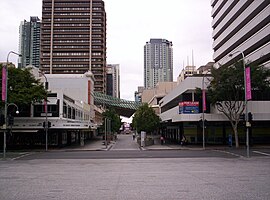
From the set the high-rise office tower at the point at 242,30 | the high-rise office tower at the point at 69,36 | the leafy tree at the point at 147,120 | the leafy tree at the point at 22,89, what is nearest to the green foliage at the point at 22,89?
the leafy tree at the point at 22,89

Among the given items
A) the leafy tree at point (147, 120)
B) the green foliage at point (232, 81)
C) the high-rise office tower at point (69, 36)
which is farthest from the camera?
the high-rise office tower at point (69, 36)

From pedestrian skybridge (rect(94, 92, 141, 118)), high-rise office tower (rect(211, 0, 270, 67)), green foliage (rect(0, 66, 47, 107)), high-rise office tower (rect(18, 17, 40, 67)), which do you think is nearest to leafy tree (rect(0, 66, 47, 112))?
green foliage (rect(0, 66, 47, 107))

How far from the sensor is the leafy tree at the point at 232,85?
142ft

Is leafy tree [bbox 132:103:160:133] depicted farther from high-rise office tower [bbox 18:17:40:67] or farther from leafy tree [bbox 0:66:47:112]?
high-rise office tower [bbox 18:17:40:67]

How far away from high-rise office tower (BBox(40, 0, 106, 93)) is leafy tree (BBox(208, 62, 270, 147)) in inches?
3915

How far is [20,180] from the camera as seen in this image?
15242 millimetres

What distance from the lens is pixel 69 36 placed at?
142000mm

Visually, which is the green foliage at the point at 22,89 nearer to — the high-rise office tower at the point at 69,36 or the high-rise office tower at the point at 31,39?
the high-rise office tower at the point at 69,36

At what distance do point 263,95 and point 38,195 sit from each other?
146 ft

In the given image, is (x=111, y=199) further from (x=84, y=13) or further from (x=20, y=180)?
(x=84, y=13)

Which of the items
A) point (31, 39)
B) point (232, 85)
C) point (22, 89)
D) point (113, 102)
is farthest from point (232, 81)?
point (31, 39)

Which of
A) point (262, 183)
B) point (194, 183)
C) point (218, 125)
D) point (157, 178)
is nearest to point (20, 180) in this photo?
point (157, 178)

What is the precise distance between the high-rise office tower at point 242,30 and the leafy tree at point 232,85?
3820mm

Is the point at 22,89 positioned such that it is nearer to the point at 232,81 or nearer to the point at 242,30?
the point at 232,81
